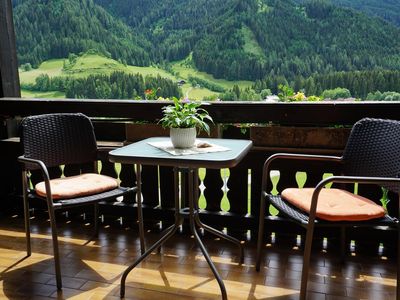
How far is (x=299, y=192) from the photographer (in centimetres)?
216

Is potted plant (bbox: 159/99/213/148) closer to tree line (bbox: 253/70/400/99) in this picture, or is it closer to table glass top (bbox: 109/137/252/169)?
table glass top (bbox: 109/137/252/169)

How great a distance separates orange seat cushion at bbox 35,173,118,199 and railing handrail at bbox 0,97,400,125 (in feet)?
1.89

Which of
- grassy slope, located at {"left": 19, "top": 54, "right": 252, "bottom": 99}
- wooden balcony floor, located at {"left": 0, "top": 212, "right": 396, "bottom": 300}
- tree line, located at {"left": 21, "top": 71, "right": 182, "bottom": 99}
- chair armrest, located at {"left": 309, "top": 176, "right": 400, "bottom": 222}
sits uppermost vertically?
grassy slope, located at {"left": 19, "top": 54, "right": 252, "bottom": 99}

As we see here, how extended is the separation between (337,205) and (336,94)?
105 centimetres

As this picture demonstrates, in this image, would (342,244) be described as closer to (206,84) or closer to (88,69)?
(206,84)

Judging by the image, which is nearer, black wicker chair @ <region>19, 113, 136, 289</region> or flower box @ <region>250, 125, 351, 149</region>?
black wicker chair @ <region>19, 113, 136, 289</region>

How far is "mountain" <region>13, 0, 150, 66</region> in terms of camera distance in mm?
3477

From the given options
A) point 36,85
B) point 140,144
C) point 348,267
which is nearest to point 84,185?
point 140,144

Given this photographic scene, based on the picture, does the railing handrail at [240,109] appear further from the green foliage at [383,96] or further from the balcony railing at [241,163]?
the green foliage at [383,96]

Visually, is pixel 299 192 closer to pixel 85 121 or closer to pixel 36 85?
pixel 85 121

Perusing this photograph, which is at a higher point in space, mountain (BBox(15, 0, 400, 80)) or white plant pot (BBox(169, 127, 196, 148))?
mountain (BBox(15, 0, 400, 80))

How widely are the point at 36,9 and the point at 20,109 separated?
3.19ft

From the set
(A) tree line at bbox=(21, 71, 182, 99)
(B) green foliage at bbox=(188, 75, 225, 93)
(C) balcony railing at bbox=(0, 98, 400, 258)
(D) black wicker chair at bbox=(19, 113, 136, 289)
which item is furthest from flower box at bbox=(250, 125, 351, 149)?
(D) black wicker chair at bbox=(19, 113, 136, 289)

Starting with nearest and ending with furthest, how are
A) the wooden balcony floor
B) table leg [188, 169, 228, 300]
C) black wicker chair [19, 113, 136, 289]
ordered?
1. table leg [188, 169, 228, 300]
2. the wooden balcony floor
3. black wicker chair [19, 113, 136, 289]
